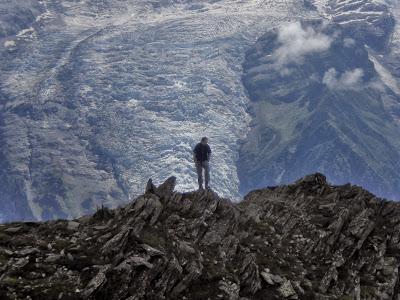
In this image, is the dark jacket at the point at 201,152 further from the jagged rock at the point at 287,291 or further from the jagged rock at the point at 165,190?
the jagged rock at the point at 287,291

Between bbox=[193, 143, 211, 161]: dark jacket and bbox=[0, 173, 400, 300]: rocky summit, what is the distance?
718cm

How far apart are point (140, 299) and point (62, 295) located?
387 cm

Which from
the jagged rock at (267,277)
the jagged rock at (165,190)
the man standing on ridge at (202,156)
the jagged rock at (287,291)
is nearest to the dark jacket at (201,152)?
the man standing on ridge at (202,156)

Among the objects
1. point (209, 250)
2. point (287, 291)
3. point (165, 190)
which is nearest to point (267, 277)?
point (287, 291)

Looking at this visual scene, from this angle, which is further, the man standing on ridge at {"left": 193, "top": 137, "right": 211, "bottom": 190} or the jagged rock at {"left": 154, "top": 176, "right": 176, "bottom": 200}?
the man standing on ridge at {"left": 193, "top": 137, "right": 211, "bottom": 190}

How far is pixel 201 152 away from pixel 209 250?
19669 mm

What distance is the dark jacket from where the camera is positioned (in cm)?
6031

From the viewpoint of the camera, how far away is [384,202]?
181ft

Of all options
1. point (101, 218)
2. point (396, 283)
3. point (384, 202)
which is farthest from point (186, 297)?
point (384, 202)

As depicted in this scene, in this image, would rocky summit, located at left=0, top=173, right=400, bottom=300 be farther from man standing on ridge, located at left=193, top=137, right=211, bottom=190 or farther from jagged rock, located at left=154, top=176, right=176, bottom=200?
man standing on ridge, located at left=193, top=137, right=211, bottom=190

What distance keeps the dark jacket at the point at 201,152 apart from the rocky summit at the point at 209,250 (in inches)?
283

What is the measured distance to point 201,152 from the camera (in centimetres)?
6050

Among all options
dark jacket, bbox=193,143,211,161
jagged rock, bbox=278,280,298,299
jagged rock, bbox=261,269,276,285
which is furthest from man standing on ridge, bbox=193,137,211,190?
jagged rock, bbox=278,280,298,299

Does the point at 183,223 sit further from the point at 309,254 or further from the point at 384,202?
the point at 384,202
